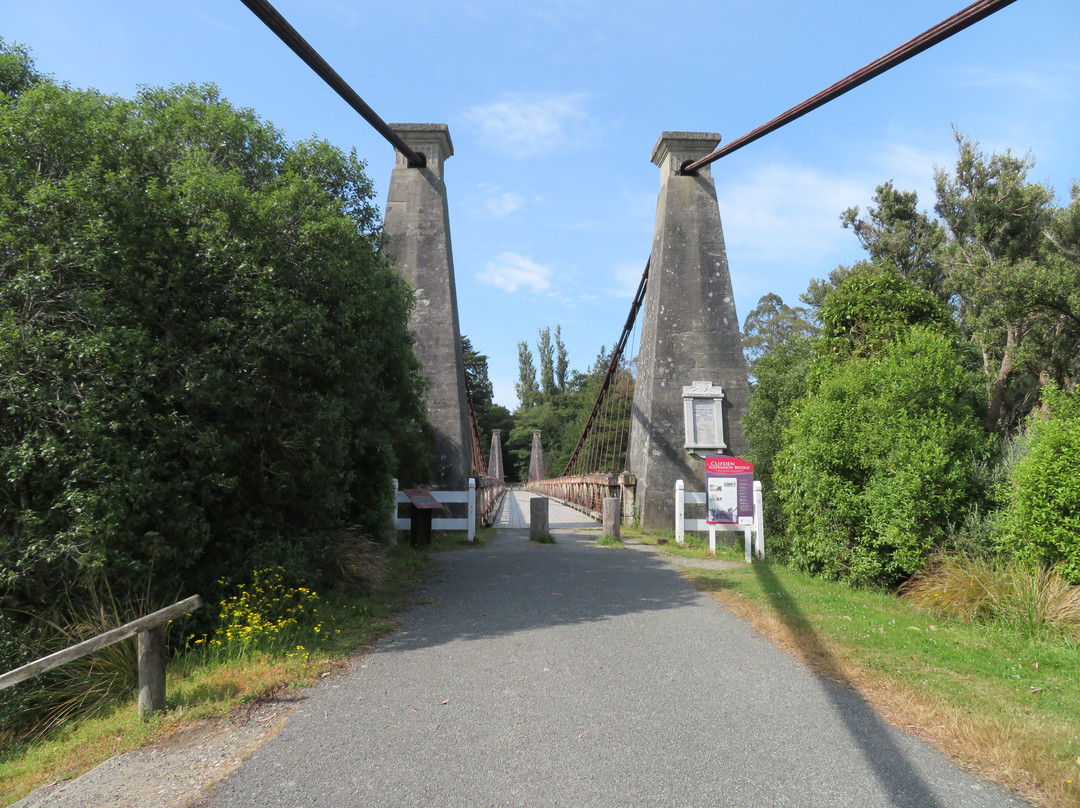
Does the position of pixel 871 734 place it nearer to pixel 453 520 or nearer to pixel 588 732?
pixel 588 732

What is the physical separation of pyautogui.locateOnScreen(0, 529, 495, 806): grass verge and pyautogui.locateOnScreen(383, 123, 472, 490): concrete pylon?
7756mm

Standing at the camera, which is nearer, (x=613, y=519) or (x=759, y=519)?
(x=759, y=519)

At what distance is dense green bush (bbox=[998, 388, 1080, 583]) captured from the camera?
521 centimetres

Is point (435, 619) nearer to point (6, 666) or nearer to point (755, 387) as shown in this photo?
point (6, 666)

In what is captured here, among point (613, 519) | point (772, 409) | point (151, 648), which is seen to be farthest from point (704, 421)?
point (151, 648)

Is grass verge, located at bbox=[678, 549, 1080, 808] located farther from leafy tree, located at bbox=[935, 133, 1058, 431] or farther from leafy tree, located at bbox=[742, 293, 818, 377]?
leafy tree, located at bbox=[742, 293, 818, 377]

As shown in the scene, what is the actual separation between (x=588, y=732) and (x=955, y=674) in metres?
2.70

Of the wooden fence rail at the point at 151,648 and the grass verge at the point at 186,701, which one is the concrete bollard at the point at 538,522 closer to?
the grass verge at the point at 186,701

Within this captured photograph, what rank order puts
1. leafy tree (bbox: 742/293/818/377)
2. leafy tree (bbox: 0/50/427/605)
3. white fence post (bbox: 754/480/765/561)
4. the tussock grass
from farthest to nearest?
leafy tree (bbox: 742/293/818/377) → white fence post (bbox: 754/480/765/561) → leafy tree (bbox: 0/50/427/605) → the tussock grass

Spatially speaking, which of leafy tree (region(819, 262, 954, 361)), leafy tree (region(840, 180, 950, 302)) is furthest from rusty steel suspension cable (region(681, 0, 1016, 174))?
leafy tree (region(840, 180, 950, 302))

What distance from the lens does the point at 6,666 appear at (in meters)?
4.17

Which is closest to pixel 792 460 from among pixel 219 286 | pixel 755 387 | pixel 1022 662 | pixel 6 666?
pixel 1022 662

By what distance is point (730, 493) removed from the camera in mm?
9539

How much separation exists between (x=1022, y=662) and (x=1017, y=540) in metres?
1.78
